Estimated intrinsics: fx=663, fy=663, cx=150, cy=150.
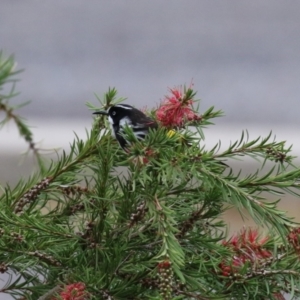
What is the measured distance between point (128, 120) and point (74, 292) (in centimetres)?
24

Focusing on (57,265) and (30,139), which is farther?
(57,265)

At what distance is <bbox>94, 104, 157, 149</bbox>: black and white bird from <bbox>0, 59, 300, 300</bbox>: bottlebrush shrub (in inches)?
1.0

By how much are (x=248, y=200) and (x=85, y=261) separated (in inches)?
6.7

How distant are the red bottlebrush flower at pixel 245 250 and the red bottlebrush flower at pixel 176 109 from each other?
0.14 metres

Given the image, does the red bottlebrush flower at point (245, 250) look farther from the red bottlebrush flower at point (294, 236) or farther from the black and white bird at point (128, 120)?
the black and white bird at point (128, 120)

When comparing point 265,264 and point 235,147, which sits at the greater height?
point 235,147

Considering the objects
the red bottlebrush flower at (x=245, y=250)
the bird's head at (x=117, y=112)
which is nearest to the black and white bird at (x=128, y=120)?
the bird's head at (x=117, y=112)

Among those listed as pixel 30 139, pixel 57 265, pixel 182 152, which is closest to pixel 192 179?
pixel 182 152

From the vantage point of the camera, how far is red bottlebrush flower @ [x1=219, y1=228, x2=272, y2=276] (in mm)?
664

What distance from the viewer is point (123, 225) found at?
25.7 inches

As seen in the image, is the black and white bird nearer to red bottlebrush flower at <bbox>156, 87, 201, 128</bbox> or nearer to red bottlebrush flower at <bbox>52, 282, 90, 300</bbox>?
red bottlebrush flower at <bbox>156, 87, 201, 128</bbox>

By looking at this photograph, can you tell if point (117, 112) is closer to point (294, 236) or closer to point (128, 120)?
point (128, 120)

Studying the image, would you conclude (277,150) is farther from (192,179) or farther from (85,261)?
(85,261)

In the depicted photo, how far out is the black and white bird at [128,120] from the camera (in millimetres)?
736
